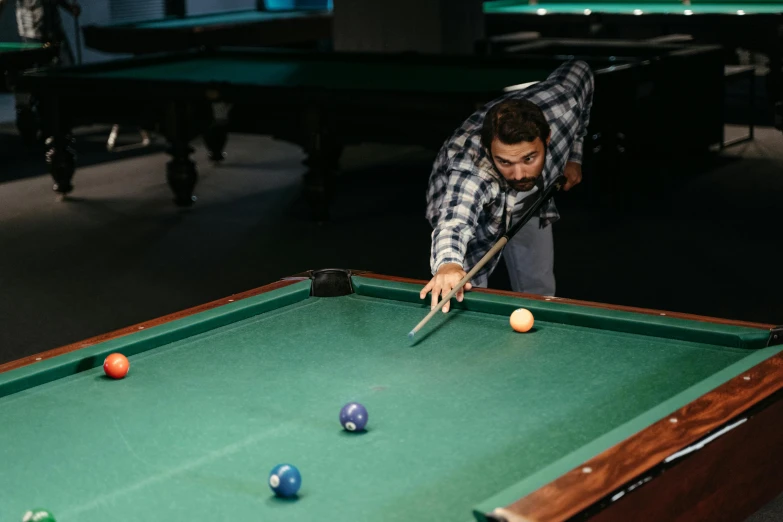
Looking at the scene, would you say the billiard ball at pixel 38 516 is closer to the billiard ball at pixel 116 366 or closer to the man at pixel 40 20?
the billiard ball at pixel 116 366

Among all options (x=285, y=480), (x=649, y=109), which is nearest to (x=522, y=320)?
(x=285, y=480)

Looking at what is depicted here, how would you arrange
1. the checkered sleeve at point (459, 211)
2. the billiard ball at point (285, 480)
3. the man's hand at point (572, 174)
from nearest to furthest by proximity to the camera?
the billiard ball at point (285, 480) → the checkered sleeve at point (459, 211) → the man's hand at point (572, 174)

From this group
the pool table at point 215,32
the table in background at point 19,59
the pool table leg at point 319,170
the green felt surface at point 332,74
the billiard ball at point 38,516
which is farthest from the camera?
the pool table at point 215,32

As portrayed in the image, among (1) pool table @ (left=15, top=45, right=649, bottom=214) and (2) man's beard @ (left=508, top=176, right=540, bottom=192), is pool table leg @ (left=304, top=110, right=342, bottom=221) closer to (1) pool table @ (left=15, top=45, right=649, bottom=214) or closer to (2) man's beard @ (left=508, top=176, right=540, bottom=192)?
(1) pool table @ (left=15, top=45, right=649, bottom=214)

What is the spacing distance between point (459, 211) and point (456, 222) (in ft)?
0.14

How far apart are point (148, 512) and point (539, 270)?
7.29 feet

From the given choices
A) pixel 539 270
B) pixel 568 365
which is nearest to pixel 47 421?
pixel 568 365

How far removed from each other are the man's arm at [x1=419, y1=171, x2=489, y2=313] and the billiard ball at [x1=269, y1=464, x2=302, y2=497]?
974mm

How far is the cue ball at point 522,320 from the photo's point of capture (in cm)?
241

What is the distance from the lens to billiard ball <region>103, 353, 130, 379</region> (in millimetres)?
2230

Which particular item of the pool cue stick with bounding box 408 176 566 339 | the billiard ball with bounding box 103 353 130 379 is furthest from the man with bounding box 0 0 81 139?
the billiard ball with bounding box 103 353 130 379

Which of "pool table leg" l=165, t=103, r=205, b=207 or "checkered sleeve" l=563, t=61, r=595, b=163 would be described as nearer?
"checkered sleeve" l=563, t=61, r=595, b=163

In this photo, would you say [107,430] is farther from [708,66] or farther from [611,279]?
[708,66]

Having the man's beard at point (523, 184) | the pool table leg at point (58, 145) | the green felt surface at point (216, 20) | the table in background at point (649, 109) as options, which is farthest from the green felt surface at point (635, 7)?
the man's beard at point (523, 184)
